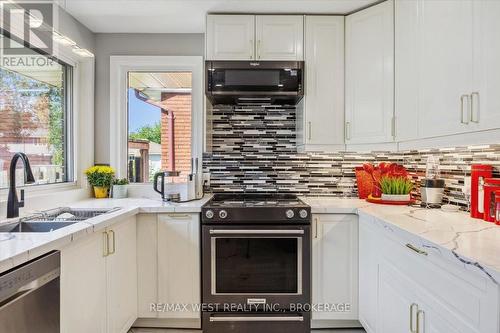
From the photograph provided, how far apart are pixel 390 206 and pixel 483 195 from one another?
595 millimetres

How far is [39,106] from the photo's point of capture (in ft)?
7.45

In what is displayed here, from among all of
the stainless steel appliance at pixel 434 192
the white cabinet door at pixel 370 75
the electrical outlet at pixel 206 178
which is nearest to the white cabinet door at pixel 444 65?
the white cabinet door at pixel 370 75

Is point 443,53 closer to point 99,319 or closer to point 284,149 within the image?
point 284,149

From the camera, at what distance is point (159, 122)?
284 centimetres

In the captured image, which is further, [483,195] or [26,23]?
[26,23]

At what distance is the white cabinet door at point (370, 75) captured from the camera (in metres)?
2.14

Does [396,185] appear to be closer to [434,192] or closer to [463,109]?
[434,192]

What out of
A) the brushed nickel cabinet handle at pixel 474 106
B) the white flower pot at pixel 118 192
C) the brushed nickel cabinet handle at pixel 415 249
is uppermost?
the brushed nickel cabinet handle at pixel 474 106

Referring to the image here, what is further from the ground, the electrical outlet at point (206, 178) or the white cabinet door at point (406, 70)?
the white cabinet door at point (406, 70)

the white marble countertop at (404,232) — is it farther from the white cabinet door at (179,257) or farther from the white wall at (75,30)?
the white wall at (75,30)

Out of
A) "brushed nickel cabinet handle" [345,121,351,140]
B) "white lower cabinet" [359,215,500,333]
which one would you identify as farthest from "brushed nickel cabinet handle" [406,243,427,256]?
"brushed nickel cabinet handle" [345,121,351,140]

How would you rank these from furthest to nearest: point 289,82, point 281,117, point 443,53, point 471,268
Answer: point 281,117
point 289,82
point 443,53
point 471,268

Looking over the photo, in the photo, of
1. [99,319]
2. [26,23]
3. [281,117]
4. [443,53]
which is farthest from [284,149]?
[26,23]

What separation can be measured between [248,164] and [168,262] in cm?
109
